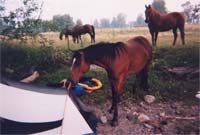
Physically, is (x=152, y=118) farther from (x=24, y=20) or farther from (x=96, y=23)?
(x=24, y=20)

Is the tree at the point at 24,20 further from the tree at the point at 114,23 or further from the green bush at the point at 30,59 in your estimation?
the tree at the point at 114,23

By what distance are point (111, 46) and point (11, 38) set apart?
73cm

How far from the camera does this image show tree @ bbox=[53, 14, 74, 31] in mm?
2227

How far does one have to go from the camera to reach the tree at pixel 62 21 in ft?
7.30

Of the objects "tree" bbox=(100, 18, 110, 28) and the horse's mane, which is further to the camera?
"tree" bbox=(100, 18, 110, 28)

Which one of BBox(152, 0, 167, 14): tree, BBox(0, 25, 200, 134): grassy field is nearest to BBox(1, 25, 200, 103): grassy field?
BBox(0, 25, 200, 134): grassy field

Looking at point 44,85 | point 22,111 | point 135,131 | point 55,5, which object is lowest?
point 135,131

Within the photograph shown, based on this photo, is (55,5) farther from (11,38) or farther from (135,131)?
(135,131)

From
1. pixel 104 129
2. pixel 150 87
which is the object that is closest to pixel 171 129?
pixel 150 87

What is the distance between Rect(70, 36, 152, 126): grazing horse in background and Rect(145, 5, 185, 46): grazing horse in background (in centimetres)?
10

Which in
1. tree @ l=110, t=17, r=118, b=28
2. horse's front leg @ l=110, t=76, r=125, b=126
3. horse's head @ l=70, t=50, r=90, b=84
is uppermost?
tree @ l=110, t=17, r=118, b=28

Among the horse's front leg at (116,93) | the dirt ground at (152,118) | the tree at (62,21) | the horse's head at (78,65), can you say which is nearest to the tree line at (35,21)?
the tree at (62,21)

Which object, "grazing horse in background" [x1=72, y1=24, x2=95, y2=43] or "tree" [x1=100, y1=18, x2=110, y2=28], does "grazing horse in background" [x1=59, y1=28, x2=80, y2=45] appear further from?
"tree" [x1=100, y1=18, x2=110, y2=28]

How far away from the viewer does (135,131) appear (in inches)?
83.8
